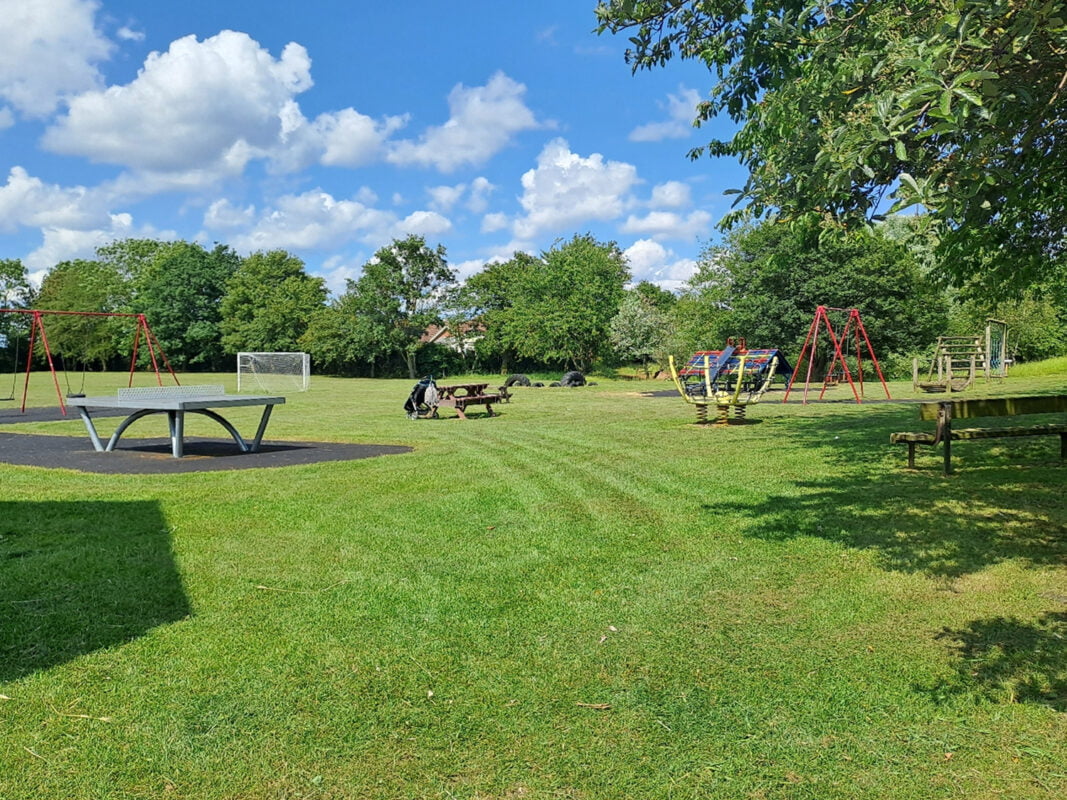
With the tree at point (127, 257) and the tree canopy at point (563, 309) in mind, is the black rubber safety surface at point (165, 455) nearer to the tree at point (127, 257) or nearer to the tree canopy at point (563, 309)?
the tree canopy at point (563, 309)

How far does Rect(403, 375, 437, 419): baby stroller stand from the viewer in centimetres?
1778

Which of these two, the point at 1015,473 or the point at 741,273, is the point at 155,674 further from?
the point at 741,273

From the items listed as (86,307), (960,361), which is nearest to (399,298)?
(86,307)

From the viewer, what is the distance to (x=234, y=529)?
6383 mm

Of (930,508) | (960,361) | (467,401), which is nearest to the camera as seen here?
(930,508)

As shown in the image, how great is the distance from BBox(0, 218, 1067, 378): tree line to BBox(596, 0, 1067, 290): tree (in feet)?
90.0

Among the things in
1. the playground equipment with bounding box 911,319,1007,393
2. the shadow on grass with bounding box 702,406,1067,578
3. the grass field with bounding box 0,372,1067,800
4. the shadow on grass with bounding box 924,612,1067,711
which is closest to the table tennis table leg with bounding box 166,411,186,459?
the grass field with bounding box 0,372,1067,800

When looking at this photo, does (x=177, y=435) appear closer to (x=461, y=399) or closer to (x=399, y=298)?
(x=461, y=399)

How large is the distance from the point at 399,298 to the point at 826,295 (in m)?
31.4

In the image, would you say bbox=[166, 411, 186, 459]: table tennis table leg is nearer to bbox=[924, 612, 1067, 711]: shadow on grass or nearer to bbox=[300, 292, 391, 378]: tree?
bbox=[924, 612, 1067, 711]: shadow on grass

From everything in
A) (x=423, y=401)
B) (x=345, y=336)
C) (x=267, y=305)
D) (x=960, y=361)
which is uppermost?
(x=267, y=305)

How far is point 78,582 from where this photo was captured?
4809mm

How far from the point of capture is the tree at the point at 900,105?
3510 millimetres

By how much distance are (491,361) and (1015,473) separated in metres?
55.4
